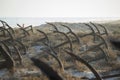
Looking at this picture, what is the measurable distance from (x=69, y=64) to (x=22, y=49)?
3.39 metres

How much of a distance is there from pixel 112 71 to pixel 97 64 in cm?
116

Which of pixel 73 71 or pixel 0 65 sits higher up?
pixel 0 65

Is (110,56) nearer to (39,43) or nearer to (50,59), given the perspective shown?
(50,59)

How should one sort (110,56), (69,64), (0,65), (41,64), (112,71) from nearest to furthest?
(41,64) < (0,65) < (112,71) < (69,64) < (110,56)

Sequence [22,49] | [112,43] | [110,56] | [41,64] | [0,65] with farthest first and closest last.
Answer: [112,43]
[22,49]
[110,56]
[0,65]
[41,64]

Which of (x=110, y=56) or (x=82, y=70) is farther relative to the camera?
(x=110, y=56)

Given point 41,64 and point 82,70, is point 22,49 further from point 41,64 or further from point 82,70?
point 41,64

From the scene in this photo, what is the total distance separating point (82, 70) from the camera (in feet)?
34.5

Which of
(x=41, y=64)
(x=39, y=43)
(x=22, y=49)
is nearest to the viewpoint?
(x=41, y=64)

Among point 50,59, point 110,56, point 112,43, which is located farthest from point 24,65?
point 112,43

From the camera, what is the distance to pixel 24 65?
10.8 m

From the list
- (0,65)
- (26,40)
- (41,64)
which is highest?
(41,64)

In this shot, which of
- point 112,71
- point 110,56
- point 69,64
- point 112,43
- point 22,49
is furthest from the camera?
point 112,43

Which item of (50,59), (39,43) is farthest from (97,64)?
(39,43)
